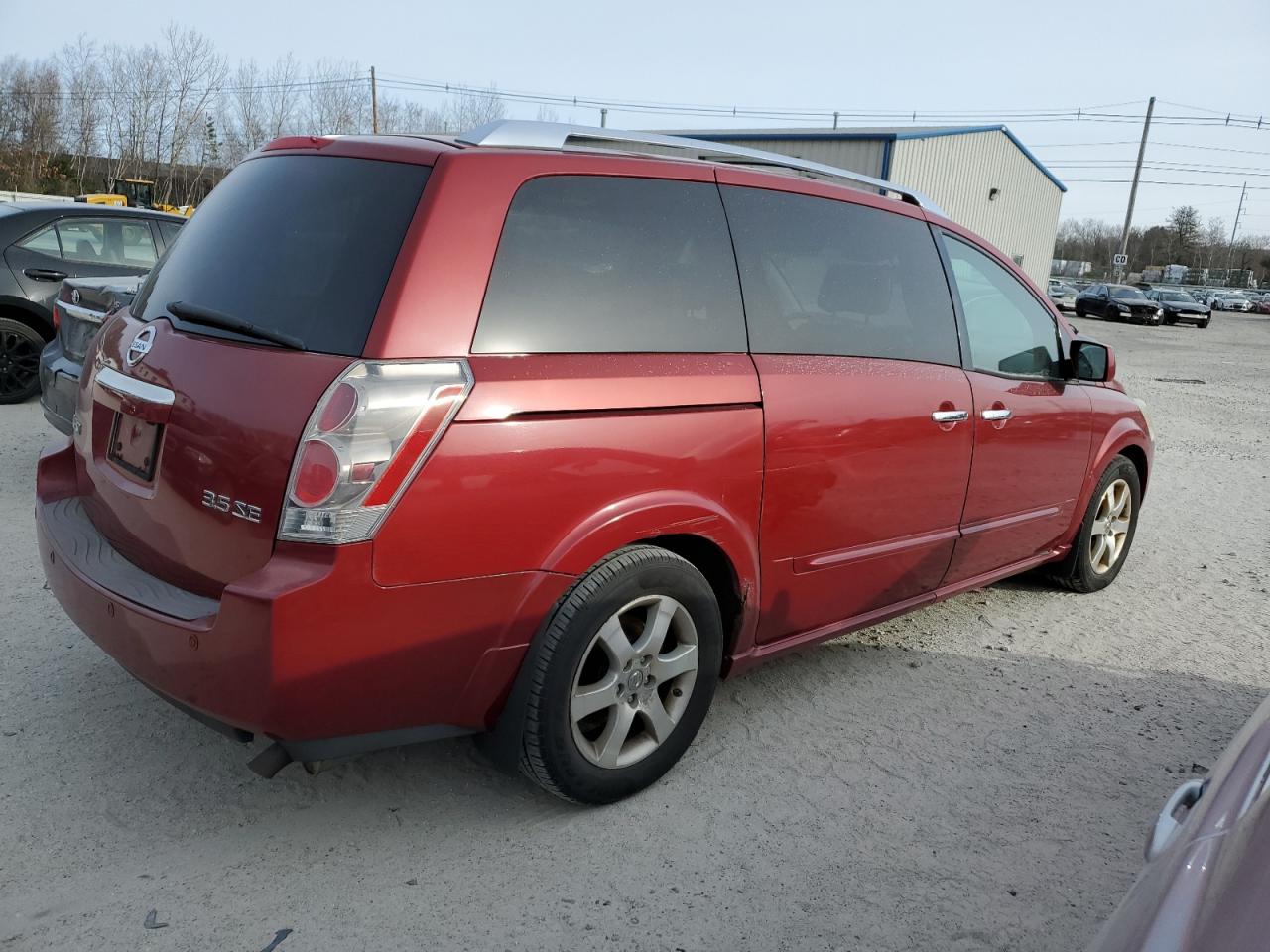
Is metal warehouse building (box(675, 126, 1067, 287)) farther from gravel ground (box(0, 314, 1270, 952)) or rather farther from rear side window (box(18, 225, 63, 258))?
gravel ground (box(0, 314, 1270, 952))

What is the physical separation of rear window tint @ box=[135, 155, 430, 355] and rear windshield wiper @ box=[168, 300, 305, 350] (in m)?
0.02

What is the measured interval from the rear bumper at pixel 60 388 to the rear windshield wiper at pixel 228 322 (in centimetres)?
278

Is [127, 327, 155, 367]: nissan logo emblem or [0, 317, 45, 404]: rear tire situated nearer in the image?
[127, 327, 155, 367]: nissan logo emblem

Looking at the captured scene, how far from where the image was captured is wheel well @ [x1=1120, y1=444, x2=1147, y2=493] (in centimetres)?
501

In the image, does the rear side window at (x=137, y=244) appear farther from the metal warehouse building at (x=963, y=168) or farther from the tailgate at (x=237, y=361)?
the metal warehouse building at (x=963, y=168)

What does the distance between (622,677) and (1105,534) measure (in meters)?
3.30

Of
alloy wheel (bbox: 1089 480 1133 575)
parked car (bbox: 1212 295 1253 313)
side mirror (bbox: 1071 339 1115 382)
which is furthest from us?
parked car (bbox: 1212 295 1253 313)

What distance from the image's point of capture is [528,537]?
8.16 feet

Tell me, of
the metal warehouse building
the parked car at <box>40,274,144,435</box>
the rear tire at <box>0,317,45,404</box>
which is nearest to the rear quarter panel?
the parked car at <box>40,274,144,435</box>

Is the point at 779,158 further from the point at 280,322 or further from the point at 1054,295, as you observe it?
the point at 1054,295

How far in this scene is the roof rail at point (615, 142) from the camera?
2.76 metres

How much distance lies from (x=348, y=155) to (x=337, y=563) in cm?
117

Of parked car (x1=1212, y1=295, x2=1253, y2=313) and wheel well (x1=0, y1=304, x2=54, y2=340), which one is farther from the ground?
parked car (x1=1212, y1=295, x2=1253, y2=313)

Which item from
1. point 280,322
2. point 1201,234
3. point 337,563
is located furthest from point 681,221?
point 1201,234
